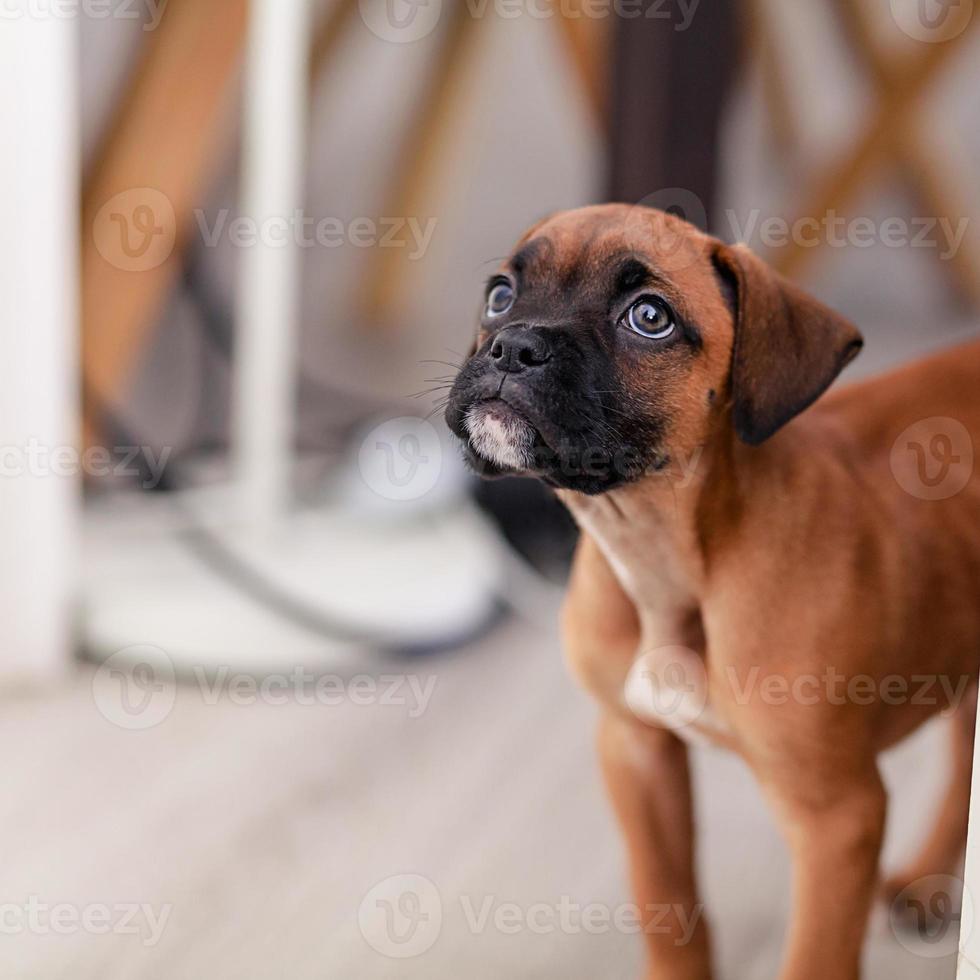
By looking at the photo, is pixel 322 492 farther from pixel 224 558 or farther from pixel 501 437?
pixel 501 437

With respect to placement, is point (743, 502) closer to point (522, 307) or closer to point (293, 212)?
point (522, 307)

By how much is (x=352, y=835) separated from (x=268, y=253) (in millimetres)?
952

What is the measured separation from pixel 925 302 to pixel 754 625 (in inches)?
116

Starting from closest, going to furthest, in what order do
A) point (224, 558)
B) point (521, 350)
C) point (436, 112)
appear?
point (521, 350) < point (224, 558) < point (436, 112)

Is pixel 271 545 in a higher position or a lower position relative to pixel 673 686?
lower

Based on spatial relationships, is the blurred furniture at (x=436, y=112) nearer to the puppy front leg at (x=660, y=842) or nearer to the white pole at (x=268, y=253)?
the white pole at (x=268, y=253)

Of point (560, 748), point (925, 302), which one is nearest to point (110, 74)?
point (560, 748)

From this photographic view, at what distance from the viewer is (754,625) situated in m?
0.97

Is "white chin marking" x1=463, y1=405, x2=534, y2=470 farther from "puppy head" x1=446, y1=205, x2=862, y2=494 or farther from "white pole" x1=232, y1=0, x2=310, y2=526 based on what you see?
"white pole" x1=232, y1=0, x2=310, y2=526

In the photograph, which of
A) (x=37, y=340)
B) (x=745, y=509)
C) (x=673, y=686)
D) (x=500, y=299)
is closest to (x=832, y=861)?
(x=673, y=686)

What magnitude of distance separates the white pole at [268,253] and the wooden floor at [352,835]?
0.47 meters

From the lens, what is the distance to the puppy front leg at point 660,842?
3.73 ft

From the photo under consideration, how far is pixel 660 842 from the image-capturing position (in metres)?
1.15

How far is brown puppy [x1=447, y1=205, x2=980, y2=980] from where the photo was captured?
3.00ft
